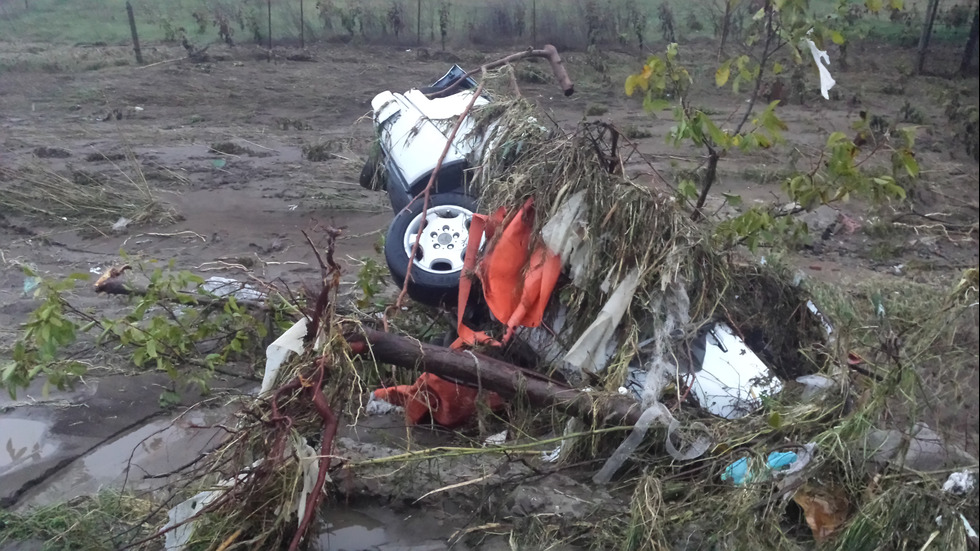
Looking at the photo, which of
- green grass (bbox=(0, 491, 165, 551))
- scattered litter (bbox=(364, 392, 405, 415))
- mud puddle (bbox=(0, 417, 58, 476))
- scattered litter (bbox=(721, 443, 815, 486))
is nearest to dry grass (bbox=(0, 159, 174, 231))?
mud puddle (bbox=(0, 417, 58, 476))


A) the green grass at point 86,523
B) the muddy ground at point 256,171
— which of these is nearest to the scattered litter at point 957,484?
the muddy ground at point 256,171

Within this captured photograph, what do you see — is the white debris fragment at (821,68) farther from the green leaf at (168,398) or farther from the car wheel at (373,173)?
the green leaf at (168,398)

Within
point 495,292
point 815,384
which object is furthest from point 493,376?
point 815,384

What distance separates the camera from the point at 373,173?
18.4ft

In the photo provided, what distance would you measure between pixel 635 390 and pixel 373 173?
2562 millimetres

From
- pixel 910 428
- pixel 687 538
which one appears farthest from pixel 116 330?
pixel 910 428

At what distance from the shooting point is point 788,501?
123 inches

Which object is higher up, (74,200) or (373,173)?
(373,173)

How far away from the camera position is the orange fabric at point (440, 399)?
12.9 feet

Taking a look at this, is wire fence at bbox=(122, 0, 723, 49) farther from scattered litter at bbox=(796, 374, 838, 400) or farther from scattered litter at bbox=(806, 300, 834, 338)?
scattered litter at bbox=(796, 374, 838, 400)

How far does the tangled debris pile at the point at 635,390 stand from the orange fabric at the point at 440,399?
26 mm

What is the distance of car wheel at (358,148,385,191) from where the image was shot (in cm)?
544

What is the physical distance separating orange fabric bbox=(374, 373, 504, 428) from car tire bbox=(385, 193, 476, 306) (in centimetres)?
58

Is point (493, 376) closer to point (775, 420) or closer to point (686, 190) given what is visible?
point (775, 420)
